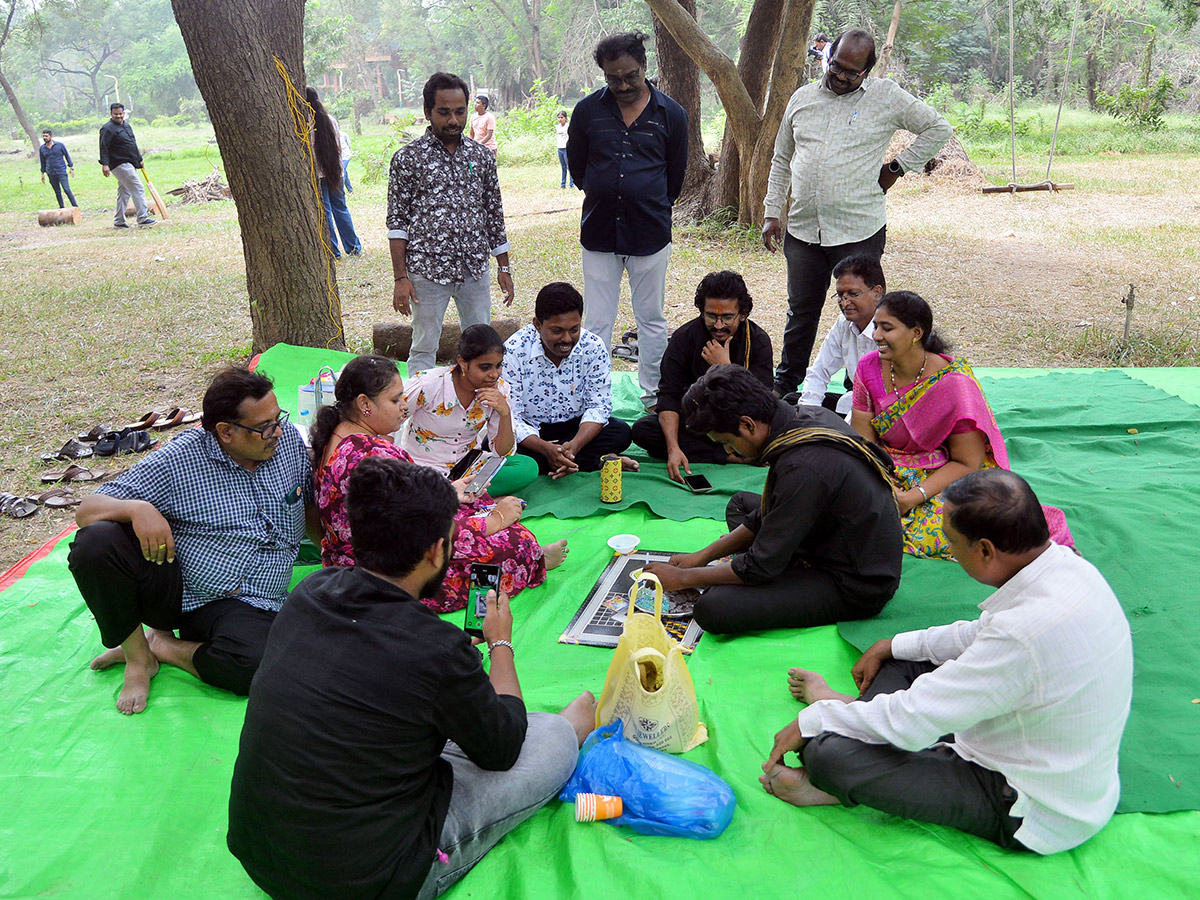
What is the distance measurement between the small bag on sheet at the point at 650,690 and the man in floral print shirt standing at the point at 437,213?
9.80 feet

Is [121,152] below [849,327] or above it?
above

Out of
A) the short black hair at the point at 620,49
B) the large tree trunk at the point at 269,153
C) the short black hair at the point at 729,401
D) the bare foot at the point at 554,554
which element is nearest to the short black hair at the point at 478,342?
the bare foot at the point at 554,554

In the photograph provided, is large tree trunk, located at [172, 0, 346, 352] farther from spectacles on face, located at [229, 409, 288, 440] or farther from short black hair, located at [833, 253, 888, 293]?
short black hair, located at [833, 253, 888, 293]

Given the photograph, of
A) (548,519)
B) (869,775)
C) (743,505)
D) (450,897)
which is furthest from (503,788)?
(548,519)

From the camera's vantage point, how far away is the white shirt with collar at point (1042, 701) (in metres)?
1.76

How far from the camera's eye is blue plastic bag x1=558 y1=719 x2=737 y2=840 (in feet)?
6.70

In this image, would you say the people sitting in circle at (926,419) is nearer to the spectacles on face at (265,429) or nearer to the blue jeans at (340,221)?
the spectacles on face at (265,429)

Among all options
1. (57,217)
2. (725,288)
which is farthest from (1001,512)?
(57,217)

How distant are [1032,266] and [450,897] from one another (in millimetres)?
8790

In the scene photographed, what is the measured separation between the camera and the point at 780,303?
7668 mm

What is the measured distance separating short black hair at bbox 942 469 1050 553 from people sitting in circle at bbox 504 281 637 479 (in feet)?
8.09

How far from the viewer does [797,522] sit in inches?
102

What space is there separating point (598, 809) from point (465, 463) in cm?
203

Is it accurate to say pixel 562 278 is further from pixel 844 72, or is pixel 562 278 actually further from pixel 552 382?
pixel 552 382
